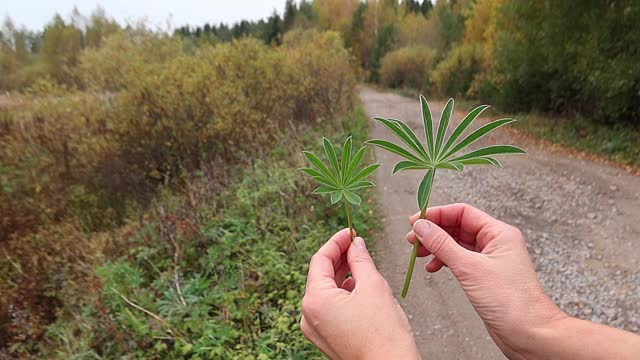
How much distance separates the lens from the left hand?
49.5 inches

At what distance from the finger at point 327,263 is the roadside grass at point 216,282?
217 centimetres

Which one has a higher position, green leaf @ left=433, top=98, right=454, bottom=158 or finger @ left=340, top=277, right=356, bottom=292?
green leaf @ left=433, top=98, right=454, bottom=158

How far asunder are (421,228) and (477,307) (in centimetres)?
41

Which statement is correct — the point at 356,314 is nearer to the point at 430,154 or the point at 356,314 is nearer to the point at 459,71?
the point at 430,154

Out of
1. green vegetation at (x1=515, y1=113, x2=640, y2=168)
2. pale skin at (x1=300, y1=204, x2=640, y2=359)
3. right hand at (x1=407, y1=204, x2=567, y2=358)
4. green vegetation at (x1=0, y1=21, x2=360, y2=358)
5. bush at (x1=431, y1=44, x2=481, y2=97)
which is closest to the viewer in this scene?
pale skin at (x1=300, y1=204, x2=640, y2=359)

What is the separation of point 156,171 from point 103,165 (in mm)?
1355

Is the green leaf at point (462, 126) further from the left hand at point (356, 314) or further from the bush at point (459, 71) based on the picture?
the bush at point (459, 71)

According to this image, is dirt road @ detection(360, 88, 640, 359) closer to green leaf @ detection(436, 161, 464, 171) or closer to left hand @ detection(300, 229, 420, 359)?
left hand @ detection(300, 229, 420, 359)

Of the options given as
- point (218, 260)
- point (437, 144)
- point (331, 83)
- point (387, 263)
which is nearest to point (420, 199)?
point (437, 144)

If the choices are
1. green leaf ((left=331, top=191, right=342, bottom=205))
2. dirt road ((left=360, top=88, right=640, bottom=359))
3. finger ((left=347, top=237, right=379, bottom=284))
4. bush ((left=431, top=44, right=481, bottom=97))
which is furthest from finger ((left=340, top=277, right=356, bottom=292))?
bush ((left=431, top=44, right=481, bottom=97))

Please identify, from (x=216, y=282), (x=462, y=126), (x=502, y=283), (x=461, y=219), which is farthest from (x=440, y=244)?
(x=216, y=282)

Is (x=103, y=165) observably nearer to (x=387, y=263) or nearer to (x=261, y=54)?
(x=261, y=54)

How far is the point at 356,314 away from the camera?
1338 millimetres

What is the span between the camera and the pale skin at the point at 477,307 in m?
1.29
